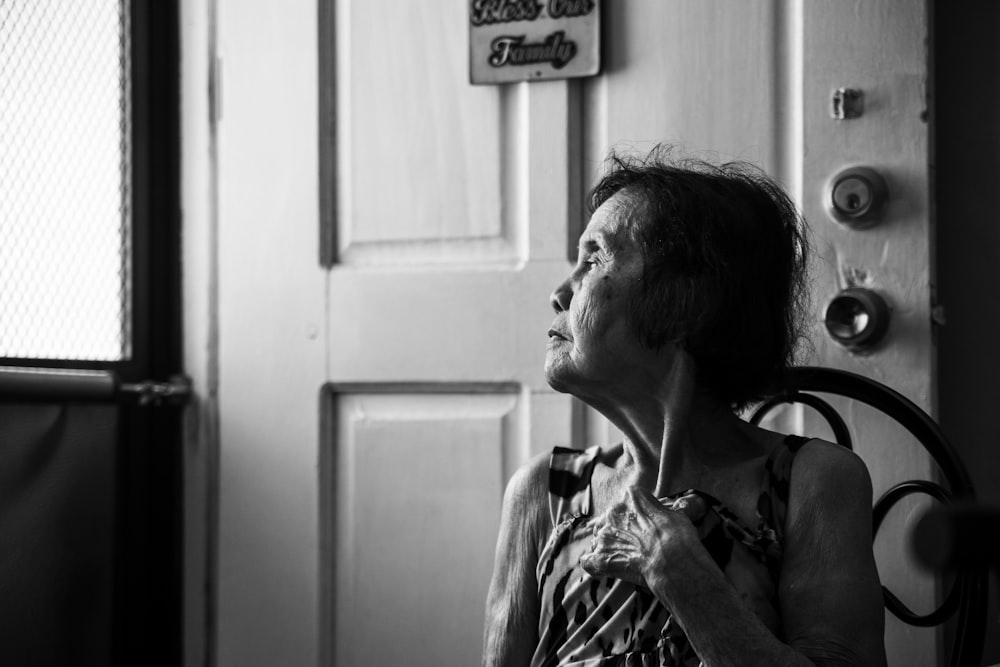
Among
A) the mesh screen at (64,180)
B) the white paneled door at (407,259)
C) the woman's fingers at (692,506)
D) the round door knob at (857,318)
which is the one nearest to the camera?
the woman's fingers at (692,506)

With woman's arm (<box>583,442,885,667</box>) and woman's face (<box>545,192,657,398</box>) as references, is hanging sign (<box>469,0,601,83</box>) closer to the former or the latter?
woman's face (<box>545,192,657,398</box>)

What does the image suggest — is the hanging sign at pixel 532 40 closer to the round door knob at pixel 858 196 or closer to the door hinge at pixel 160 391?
the round door knob at pixel 858 196

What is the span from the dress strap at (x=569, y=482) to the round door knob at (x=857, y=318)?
1.37 feet

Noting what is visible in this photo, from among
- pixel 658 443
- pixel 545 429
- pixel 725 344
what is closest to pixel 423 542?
pixel 545 429

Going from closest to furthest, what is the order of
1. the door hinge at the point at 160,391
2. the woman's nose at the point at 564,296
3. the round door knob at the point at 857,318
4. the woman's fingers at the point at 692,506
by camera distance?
the woman's fingers at the point at 692,506 < the woman's nose at the point at 564,296 < the round door knob at the point at 857,318 < the door hinge at the point at 160,391

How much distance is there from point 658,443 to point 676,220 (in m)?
0.25

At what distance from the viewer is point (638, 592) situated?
3.44 ft

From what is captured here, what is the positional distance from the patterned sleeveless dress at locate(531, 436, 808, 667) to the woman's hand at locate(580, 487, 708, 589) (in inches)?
1.8

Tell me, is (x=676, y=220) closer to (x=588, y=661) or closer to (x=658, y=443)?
(x=658, y=443)

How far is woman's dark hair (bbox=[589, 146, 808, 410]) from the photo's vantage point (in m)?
1.08

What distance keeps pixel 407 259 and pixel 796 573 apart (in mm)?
901

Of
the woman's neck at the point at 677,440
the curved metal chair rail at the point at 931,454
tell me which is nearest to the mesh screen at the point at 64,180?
the woman's neck at the point at 677,440

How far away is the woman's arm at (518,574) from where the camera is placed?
1.15 metres

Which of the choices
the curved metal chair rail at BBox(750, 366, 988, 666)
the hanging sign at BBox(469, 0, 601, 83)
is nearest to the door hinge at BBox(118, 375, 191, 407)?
the hanging sign at BBox(469, 0, 601, 83)
